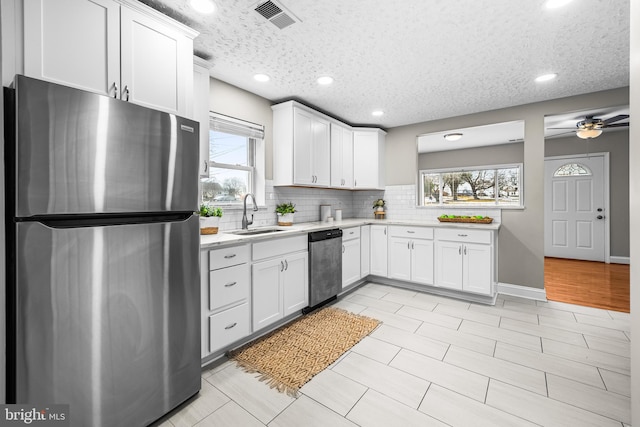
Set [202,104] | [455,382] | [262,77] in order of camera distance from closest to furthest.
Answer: [455,382] → [202,104] → [262,77]

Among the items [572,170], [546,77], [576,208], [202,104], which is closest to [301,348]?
[202,104]

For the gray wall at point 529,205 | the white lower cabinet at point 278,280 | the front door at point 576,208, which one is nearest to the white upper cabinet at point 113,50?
the white lower cabinet at point 278,280

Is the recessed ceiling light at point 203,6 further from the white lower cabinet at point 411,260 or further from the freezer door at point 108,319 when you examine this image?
the white lower cabinet at point 411,260

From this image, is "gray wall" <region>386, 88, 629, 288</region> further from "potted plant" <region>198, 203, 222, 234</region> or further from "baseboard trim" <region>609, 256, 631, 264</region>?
"potted plant" <region>198, 203, 222, 234</region>

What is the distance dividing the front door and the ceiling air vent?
258 inches

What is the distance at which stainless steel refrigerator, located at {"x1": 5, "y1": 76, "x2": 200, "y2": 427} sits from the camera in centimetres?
115

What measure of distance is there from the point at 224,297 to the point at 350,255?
1937mm

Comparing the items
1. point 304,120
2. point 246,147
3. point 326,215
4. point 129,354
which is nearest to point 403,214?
point 326,215

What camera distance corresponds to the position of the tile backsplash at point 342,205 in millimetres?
3398

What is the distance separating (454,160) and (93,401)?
7.51 m

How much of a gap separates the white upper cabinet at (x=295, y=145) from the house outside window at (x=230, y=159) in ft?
0.82

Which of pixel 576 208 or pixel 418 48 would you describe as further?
pixel 576 208

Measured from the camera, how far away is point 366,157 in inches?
176

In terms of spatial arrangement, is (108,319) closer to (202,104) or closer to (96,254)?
(96,254)
